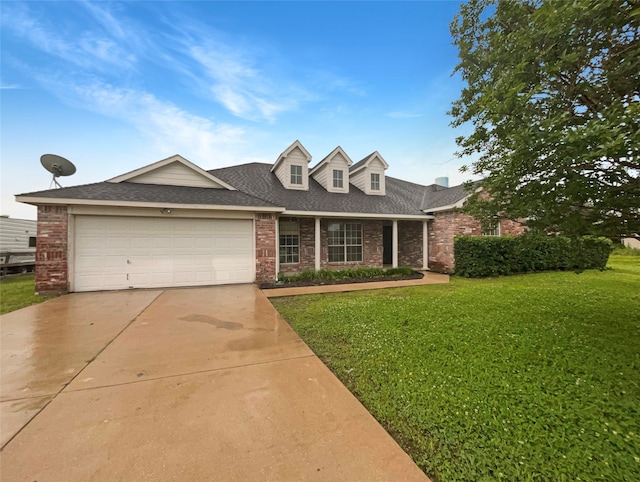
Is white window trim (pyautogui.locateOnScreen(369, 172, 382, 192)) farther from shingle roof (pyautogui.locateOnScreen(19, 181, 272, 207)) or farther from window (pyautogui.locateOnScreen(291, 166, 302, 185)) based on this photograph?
shingle roof (pyautogui.locateOnScreen(19, 181, 272, 207))

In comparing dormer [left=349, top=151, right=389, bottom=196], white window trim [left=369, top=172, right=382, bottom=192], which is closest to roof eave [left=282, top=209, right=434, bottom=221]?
dormer [left=349, top=151, right=389, bottom=196]

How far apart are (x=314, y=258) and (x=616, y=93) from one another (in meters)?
10.3

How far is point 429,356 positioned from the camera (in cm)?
364

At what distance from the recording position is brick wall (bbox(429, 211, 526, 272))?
38.8 feet

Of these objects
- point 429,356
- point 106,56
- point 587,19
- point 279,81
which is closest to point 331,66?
point 279,81

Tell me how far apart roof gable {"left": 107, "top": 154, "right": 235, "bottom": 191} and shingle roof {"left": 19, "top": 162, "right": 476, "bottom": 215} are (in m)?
0.27

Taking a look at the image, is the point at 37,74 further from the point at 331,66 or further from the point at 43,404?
the point at 43,404

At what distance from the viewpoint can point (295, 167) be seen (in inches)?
517

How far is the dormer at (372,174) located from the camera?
46.1 feet

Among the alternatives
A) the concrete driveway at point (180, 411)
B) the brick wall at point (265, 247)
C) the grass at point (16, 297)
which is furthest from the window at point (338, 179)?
the grass at point (16, 297)

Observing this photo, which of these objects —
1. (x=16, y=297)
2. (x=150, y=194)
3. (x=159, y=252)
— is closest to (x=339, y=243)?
(x=159, y=252)

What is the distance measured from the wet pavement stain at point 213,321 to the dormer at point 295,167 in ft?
28.6

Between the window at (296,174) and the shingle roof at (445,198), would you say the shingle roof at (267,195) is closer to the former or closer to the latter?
the shingle roof at (445,198)

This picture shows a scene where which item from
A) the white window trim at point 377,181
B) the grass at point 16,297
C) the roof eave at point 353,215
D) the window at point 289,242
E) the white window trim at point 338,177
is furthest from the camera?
the white window trim at point 377,181
